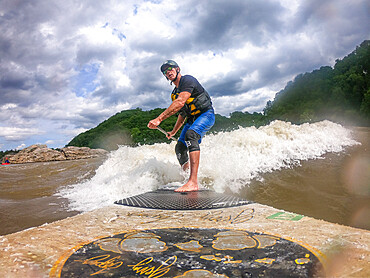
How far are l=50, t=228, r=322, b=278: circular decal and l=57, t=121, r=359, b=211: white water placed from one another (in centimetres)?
282

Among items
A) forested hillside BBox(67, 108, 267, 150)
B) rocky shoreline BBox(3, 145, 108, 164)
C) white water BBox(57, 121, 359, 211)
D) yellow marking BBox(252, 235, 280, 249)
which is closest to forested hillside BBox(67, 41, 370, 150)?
forested hillside BBox(67, 108, 267, 150)

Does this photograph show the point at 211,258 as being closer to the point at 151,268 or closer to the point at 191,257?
the point at 191,257

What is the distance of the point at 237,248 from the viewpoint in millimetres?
1675

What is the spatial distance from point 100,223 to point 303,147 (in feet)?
Answer: 19.4

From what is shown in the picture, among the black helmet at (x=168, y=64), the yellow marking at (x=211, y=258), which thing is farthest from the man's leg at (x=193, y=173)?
the yellow marking at (x=211, y=258)

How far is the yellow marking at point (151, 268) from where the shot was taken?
1.38 metres

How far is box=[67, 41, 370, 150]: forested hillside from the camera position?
4222 centimetres

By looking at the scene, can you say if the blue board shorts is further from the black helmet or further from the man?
the black helmet

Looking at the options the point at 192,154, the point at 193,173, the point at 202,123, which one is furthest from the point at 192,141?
the point at 193,173

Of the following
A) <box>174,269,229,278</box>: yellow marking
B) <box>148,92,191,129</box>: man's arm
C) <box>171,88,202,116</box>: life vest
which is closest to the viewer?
<box>174,269,229,278</box>: yellow marking

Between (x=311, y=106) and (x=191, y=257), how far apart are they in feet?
198

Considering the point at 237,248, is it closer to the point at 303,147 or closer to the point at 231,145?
the point at 231,145

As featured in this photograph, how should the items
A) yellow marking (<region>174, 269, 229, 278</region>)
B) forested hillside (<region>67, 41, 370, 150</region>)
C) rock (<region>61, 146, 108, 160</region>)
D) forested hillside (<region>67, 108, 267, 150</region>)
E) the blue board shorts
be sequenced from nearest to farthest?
yellow marking (<region>174, 269, 229, 278</region>) → the blue board shorts → rock (<region>61, 146, 108, 160</region>) → forested hillside (<region>67, 41, 370, 150</region>) → forested hillside (<region>67, 108, 267, 150</region>)

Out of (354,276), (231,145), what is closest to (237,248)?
(354,276)
